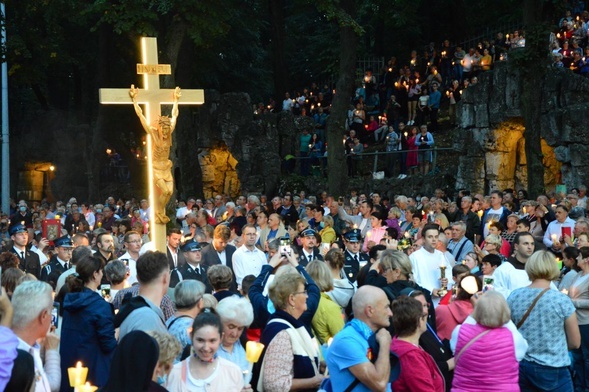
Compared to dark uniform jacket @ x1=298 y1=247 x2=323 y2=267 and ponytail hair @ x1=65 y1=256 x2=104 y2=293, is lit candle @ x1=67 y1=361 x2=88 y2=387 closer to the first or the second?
ponytail hair @ x1=65 y1=256 x2=104 y2=293

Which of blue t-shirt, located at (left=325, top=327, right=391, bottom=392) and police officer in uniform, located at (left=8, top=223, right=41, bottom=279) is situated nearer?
blue t-shirt, located at (left=325, top=327, right=391, bottom=392)

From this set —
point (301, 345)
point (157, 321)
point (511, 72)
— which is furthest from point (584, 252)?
point (511, 72)

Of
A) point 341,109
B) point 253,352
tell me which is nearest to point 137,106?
point 253,352

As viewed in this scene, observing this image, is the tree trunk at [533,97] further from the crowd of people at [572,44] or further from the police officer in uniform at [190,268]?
the police officer in uniform at [190,268]

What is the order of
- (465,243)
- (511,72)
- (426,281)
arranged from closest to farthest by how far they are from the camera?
1. (426,281)
2. (465,243)
3. (511,72)

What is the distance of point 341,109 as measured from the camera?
83.5 feet

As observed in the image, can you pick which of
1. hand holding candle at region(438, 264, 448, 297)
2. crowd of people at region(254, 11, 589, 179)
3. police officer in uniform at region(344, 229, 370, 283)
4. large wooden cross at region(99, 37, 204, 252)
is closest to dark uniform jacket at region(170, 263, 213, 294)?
police officer in uniform at region(344, 229, 370, 283)

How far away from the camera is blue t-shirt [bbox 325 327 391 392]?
630 cm

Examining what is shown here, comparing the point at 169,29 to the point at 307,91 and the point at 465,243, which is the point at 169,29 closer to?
the point at 307,91

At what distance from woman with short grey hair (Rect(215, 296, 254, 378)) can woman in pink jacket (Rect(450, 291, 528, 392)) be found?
1.70 metres

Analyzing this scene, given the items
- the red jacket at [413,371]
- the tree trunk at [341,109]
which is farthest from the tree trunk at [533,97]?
the red jacket at [413,371]

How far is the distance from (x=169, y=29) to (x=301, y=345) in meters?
21.5

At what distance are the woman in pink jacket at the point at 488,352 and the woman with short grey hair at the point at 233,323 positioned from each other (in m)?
1.70

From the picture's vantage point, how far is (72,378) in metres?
6.40
